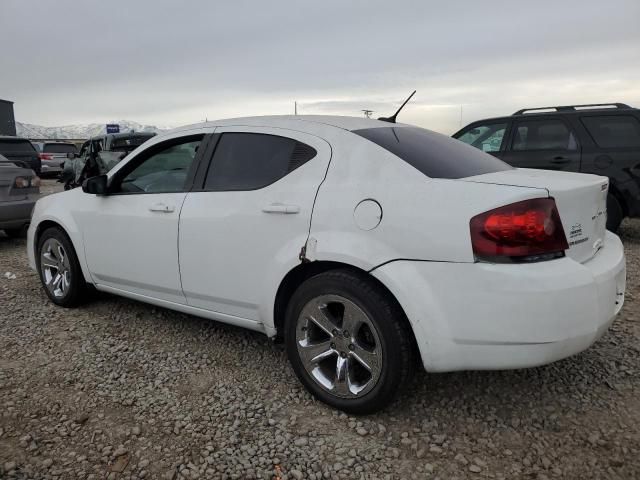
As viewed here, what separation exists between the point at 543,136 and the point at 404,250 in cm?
516

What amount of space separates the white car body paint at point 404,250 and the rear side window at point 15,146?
1347cm

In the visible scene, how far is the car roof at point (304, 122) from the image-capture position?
112 inches

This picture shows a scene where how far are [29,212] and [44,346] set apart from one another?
4007 mm

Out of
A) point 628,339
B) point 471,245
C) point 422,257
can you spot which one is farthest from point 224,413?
point 628,339

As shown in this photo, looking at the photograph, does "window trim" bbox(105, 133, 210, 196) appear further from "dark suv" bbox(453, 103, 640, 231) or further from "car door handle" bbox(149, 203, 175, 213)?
"dark suv" bbox(453, 103, 640, 231)

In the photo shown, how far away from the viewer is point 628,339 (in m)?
3.37

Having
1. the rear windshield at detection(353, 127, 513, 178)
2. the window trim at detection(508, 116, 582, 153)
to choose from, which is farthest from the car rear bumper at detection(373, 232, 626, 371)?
the window trim at detection(508, 116, 582, 153)

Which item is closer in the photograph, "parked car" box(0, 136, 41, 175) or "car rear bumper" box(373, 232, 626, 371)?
"car rear bumper" box(373, 232, 626, 371)

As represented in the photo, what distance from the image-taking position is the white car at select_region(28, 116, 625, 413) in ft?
6.91

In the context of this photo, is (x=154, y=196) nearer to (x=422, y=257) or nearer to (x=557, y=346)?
(x=422, y=257)


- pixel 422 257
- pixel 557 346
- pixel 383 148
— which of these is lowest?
pixel 557 346

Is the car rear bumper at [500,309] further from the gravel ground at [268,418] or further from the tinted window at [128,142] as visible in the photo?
the tinted window at [128,142]

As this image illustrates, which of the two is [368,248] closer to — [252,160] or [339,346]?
[339,346]

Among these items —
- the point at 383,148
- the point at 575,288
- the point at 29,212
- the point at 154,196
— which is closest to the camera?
the point at 575,288
